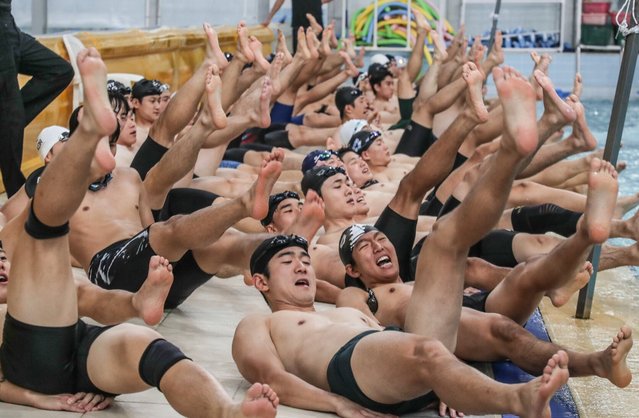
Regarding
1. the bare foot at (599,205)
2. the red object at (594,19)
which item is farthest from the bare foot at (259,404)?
the red object at (594,19)

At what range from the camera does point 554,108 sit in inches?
146

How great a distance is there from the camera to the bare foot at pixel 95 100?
2.88 metres

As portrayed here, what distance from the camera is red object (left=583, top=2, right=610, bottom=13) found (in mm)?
15650

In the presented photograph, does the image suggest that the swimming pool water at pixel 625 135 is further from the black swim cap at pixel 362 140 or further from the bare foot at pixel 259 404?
the bare foot at pixel 259 404

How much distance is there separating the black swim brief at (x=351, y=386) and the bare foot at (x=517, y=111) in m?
0.73

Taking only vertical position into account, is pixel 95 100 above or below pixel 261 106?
above

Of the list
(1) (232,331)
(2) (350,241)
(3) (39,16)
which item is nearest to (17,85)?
(1) (232,331)

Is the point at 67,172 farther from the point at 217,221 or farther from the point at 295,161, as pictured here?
the point at 295,161

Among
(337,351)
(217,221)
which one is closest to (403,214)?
(217,221)

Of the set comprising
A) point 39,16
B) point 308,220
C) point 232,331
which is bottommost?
point 232,331

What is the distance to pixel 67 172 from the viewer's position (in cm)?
297

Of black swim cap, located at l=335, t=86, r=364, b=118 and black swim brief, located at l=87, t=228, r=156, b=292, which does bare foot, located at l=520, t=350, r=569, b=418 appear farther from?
black swim cap, located at l=335, t=86, r=364, b=118

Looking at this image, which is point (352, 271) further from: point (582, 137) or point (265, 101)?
point (582, 137)

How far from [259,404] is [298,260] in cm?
122
